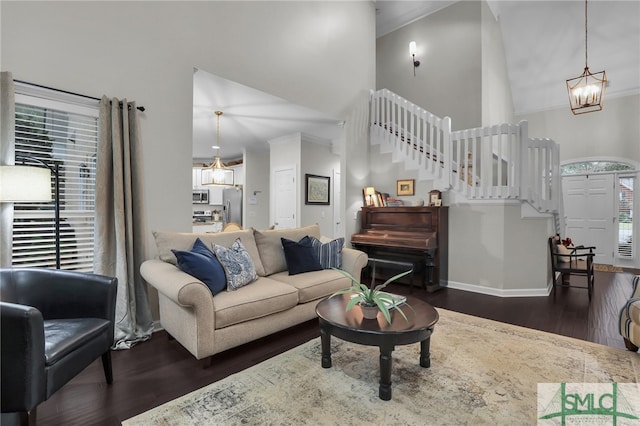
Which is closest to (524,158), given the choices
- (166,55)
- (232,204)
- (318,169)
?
(318,169)

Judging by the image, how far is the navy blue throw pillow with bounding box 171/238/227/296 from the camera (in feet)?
7.98

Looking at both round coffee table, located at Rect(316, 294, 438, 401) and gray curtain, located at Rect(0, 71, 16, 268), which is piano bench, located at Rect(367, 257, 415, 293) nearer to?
round coffee table, located at Rect(316, 294, 438, 401)

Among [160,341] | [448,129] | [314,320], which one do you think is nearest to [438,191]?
[448,129]

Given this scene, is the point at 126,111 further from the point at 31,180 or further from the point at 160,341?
the point at 160,341

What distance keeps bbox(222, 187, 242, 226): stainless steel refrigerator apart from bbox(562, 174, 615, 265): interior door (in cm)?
748

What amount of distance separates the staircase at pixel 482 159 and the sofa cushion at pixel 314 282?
7.67 feet

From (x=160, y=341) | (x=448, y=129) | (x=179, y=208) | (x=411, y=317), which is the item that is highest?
(x=448, y=129)

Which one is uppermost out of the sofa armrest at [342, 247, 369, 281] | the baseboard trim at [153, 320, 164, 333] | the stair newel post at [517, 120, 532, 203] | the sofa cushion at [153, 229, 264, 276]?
the stair newel post at [517, 120, 532, 203]


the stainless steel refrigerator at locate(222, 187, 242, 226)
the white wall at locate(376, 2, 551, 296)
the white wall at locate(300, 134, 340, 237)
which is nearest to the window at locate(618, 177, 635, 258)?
the white wall at locate(376, 2, 551, 296)

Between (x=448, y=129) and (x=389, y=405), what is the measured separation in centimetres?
385

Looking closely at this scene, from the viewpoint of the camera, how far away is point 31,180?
1924 millimetres

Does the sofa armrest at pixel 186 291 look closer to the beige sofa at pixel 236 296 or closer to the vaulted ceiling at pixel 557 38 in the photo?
the beige sofa at pixel 236 296

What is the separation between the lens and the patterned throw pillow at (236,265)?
8.70 feet

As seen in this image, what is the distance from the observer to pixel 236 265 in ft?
8.95
